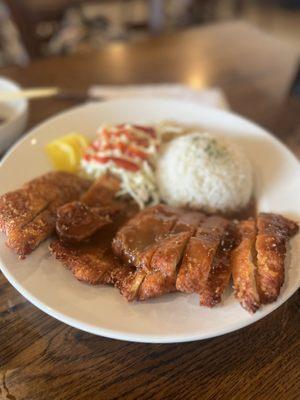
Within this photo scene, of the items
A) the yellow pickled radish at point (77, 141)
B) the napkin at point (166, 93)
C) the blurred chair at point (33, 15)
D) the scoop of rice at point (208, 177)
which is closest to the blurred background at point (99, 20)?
the blurred chair at point (33, 15)

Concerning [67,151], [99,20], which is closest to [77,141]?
[67,151]

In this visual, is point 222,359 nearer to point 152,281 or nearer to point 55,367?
point 152,281

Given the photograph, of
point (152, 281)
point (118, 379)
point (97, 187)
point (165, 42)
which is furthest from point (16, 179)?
point (165, 42)

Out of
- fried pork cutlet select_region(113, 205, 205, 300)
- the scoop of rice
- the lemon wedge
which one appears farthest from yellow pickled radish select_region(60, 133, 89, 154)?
fried pork cutlet select_region(113, 205, 205, 300)

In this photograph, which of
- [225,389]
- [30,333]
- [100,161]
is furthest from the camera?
[100,161]

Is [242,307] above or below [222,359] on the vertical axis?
above

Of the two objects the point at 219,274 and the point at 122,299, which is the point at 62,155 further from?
the point at 219,274
